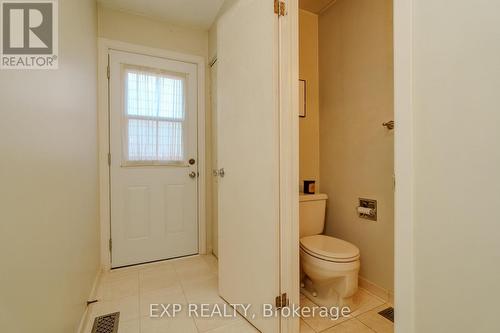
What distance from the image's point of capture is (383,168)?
1.73 meters

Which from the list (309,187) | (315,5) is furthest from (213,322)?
(315,5)

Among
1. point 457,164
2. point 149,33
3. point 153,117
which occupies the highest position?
point 149,33

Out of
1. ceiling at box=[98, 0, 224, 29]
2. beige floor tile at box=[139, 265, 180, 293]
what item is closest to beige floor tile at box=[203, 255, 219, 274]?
beige floor tile at box=[139, 265, 180, 293]

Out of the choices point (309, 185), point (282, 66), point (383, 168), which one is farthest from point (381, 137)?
point (282, 66)

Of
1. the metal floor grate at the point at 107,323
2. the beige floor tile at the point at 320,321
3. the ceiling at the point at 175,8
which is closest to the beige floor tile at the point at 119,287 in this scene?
the metal floor grate at the point at 107,323

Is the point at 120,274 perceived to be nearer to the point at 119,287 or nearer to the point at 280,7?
the point at 119,287

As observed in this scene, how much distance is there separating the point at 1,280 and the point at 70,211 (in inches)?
24.9

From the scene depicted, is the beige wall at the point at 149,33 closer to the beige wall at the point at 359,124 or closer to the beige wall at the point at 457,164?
the beige wall at the point at 359,124

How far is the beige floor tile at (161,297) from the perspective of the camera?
1.65 meters

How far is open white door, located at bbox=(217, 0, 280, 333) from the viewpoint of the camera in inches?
51.0

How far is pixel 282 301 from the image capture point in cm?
128

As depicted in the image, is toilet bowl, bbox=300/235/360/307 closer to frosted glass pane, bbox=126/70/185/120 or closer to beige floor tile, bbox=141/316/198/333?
beige floor tile, bbox=141/316/198/333

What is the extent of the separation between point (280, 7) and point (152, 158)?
1.77 meters

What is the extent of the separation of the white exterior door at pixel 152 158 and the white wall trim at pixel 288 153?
4.78 feet
